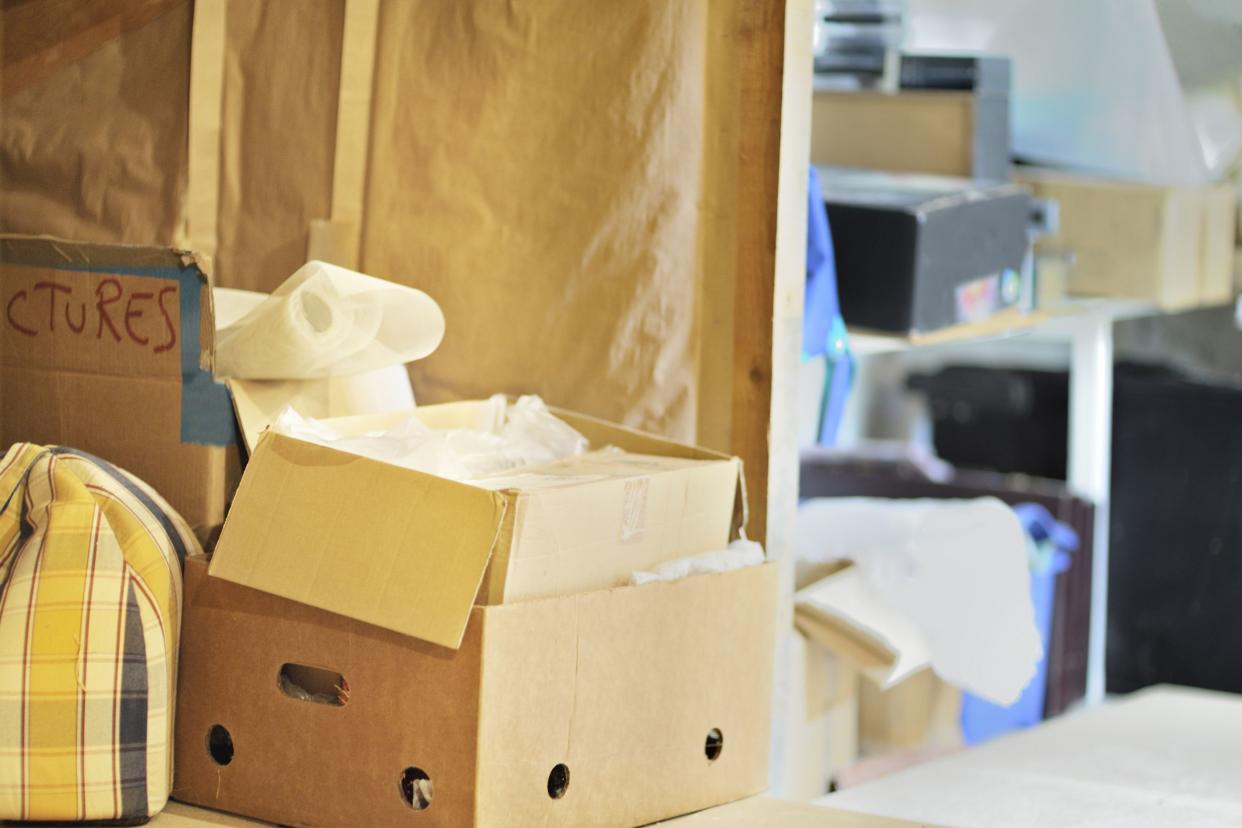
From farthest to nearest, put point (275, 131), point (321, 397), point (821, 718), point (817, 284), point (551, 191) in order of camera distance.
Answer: point (821, 718) < point (817, 284) < point (275, 131) < point (551, 191) < point (321, 397)

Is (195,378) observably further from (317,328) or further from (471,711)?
(471,711)

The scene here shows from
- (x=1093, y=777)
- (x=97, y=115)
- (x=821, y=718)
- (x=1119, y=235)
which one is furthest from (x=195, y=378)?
(x=1119, y=235)

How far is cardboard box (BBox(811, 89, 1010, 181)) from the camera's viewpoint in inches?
92.7

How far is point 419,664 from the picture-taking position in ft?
3.76

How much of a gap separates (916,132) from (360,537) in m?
1.54

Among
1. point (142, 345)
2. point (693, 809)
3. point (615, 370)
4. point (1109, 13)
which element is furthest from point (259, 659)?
point (1109, 13)

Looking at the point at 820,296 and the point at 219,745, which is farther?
the point at 820,296

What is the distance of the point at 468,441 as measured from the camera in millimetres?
1354

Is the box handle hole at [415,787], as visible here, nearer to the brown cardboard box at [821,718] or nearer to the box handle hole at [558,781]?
the box handle hole at [558,781]

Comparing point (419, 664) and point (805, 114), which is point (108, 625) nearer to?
point (419, 664)

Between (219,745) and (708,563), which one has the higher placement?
(708,563)

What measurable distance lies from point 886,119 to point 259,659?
1.59 meters

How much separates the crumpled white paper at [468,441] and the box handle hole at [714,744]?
0.30 m

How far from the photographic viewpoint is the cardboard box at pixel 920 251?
1.86 metres
